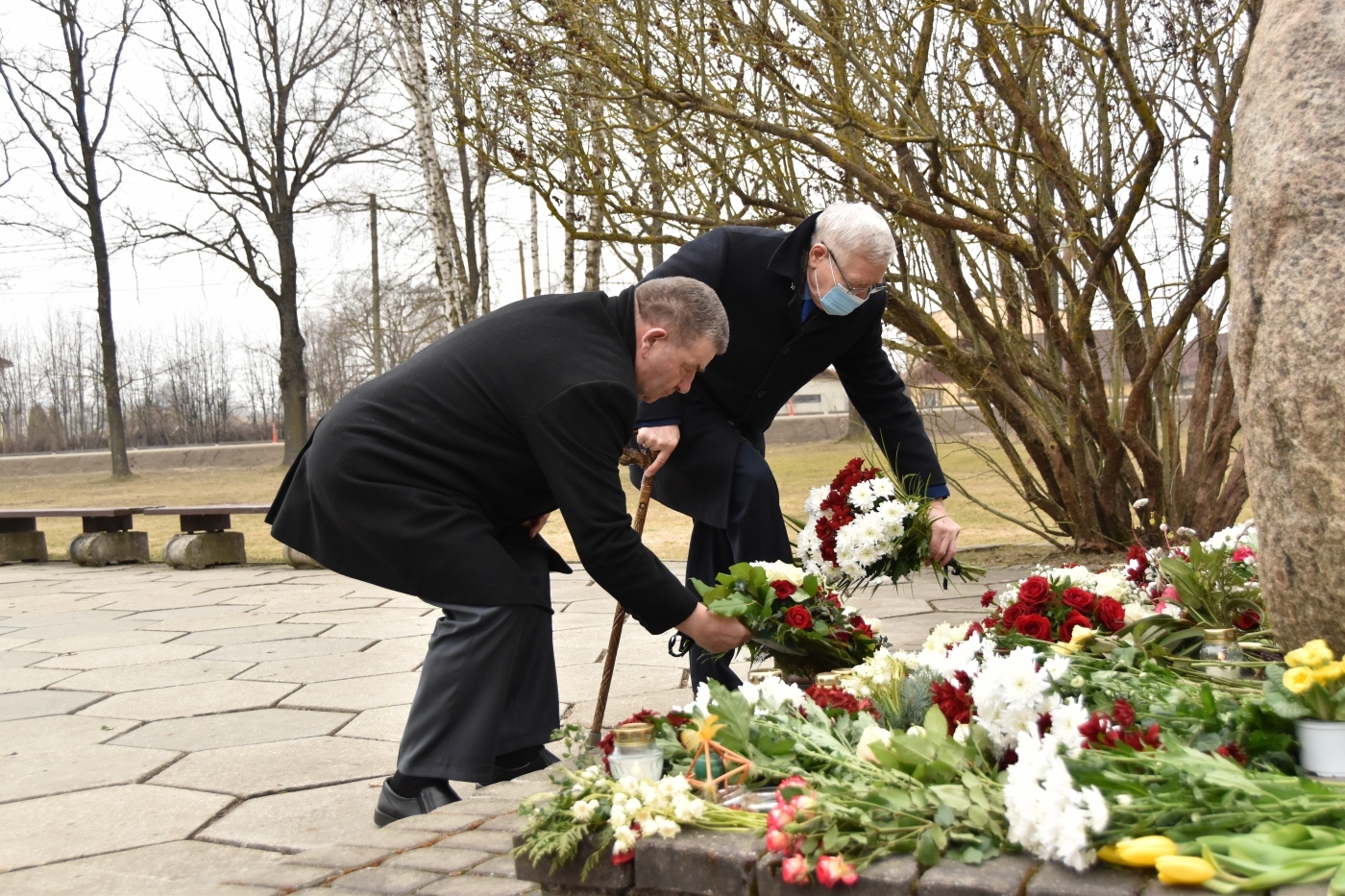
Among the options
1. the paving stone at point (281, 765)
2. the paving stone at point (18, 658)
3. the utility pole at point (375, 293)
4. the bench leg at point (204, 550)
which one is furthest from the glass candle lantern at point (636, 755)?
the utility pole at point (375, 293)

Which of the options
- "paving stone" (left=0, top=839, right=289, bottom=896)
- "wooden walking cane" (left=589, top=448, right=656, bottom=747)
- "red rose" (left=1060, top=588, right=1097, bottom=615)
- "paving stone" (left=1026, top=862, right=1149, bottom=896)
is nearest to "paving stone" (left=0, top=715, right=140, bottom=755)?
"paving stone" (left=0, top=839, right=289, bottom=896)

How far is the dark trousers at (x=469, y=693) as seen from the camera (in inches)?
116

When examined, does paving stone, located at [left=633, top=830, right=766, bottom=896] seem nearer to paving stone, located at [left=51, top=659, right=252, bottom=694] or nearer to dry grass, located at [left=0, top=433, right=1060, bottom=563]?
dry grass, located at [left=0, top=433, right=1060, bottom=563]

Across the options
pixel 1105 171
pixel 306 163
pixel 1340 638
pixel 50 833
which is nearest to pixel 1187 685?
pixel 1340 638

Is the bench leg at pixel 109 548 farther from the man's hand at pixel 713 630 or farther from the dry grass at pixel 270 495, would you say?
the man's hand at pixel 713 630

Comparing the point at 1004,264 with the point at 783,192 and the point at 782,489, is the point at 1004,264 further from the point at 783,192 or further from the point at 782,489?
the point at 782,489

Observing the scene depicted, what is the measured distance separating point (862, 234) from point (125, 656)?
4.19 m

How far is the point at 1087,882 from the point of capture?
65.9 inches

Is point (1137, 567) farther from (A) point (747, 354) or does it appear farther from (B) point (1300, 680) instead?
(B) point (1300, 680)

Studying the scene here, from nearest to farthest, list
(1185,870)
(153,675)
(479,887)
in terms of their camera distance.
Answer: (1185,870) → (479,887) → (153,675)

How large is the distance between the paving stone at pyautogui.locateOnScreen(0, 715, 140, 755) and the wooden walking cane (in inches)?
70.2

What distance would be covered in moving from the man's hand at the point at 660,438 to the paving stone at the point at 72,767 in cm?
182

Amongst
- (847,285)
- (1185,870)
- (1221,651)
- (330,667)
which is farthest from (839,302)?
(330,667)

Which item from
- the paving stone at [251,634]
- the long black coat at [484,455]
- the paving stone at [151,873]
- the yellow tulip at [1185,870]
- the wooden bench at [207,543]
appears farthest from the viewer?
the wooden bench at [207,543]
